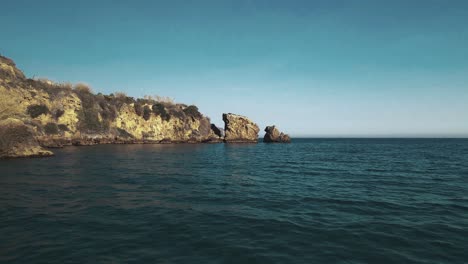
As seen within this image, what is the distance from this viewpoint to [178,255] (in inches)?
345

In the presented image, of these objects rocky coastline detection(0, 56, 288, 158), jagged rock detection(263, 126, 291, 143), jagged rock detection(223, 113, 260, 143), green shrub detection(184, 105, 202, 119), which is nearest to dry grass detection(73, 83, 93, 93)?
rocky coastline detection(0, 56, 288, 158)

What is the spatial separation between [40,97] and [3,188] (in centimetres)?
6808

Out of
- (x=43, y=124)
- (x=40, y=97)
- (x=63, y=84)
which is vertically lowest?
(x=43, y=124)

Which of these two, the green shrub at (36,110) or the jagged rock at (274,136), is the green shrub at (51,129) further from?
the jagged rock at (274,136)

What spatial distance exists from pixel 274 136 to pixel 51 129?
337 feet

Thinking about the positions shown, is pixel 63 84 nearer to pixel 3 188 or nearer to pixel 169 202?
pixel 3 188

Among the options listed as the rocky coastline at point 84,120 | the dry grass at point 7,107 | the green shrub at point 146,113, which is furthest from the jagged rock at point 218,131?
the dry grass at point 7,107

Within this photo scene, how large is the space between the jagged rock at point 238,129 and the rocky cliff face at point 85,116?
9675 mm

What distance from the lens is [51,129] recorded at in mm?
72688

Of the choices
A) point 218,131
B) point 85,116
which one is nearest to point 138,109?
point 85,116

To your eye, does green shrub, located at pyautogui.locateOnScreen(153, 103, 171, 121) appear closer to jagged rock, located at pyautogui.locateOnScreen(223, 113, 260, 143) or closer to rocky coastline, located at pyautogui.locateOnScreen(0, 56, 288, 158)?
rocky coastline, located at pyautogui.locateOnScreen(0, 56, 288, 158)

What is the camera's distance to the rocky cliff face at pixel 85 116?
205 ft

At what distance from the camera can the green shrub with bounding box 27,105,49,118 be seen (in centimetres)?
6999

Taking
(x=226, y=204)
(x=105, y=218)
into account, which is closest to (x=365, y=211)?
(x=226, y=204)
